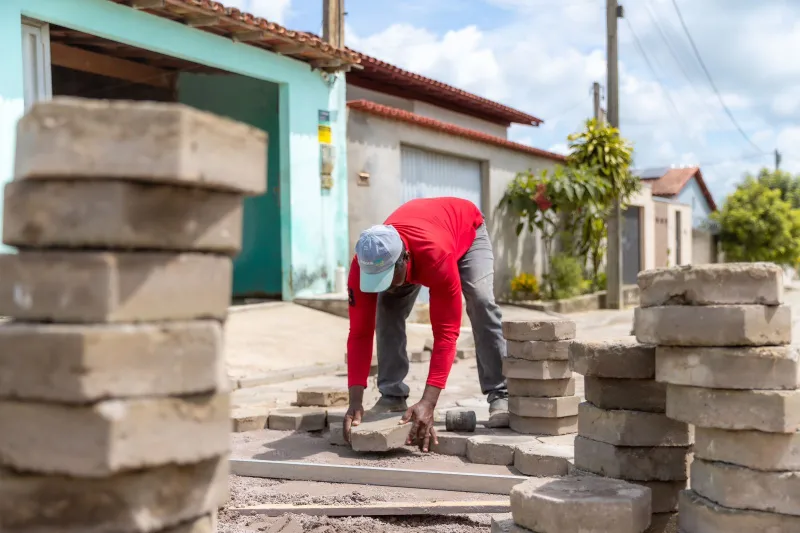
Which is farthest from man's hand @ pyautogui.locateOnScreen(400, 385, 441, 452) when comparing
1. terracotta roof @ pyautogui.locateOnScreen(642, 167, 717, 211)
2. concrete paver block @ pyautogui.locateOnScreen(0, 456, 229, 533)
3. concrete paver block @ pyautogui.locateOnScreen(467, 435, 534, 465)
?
terracotta roof @ pyautogui.locateOnScreen(642, 167, 717, 211)

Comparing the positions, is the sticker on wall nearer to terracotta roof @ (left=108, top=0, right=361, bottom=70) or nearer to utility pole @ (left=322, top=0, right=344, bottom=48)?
terracotta roof @ (left=108, top=0, right=361, bottom=70)

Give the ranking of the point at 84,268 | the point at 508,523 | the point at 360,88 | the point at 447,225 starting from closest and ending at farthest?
the point at 84,268, the point at 508,523, the point at 447,225, the point at 360,88

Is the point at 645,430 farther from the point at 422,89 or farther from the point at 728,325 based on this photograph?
the point at 422,89

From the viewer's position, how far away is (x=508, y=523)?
126 inches

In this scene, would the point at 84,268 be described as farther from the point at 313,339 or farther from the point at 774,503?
the point at 313,339

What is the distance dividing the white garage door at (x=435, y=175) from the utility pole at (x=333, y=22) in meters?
2.00

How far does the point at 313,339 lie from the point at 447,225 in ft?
16.1

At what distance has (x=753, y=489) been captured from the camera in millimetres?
3029

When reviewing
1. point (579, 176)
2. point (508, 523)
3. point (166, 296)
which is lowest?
point (508, 523)

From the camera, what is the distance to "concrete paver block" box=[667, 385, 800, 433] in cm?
300

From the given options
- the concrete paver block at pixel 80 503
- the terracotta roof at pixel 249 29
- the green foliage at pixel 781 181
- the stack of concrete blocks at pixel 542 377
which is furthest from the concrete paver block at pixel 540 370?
the green foliage at pixel 781 181

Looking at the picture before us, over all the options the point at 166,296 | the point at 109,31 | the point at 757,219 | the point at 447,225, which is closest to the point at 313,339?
the point at 109,31

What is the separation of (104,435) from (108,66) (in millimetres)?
10586

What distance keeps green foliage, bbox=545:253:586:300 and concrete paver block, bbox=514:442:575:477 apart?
37.3ft
